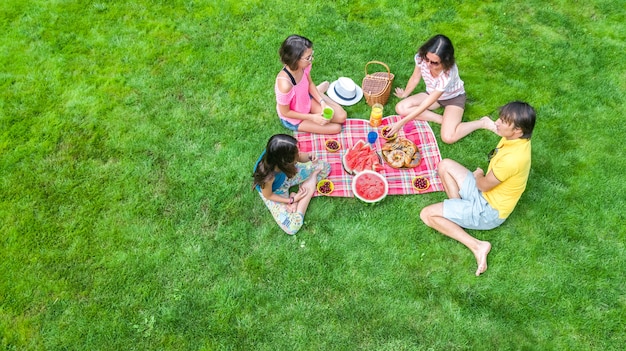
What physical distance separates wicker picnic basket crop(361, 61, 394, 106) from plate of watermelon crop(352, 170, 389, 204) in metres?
1.14

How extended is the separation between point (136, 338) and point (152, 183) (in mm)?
1688

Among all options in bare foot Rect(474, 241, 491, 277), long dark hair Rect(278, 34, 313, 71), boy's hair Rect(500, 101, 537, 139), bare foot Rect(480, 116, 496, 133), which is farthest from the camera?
bare foot Rect(480, 116, 496, 133)

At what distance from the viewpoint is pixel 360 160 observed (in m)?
4.66

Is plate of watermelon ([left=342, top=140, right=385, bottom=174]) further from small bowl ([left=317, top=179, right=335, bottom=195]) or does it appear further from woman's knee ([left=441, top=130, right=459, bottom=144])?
woman's knee ([left=441, top=130, right=459, bottom=144])

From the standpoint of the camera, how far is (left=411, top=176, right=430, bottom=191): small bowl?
4.61 m

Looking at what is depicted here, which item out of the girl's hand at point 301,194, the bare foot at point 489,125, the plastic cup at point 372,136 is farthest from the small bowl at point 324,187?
the bare foot at point 489,125

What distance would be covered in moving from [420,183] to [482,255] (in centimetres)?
102

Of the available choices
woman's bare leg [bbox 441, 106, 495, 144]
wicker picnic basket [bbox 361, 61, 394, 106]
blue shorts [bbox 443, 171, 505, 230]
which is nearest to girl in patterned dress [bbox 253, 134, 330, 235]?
wicker picnic basket [bbox 361, 61, 394, 106]

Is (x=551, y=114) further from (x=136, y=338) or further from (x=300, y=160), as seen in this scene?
(x=136, y=338)

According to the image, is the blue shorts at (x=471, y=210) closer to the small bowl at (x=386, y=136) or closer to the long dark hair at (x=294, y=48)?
the small bowl at (x=386, y=136)

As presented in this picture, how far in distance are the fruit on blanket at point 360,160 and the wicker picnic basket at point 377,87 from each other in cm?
77

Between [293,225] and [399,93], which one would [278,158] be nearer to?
[293,225]

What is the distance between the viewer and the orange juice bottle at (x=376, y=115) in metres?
4.97

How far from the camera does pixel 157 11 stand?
20.6ft
